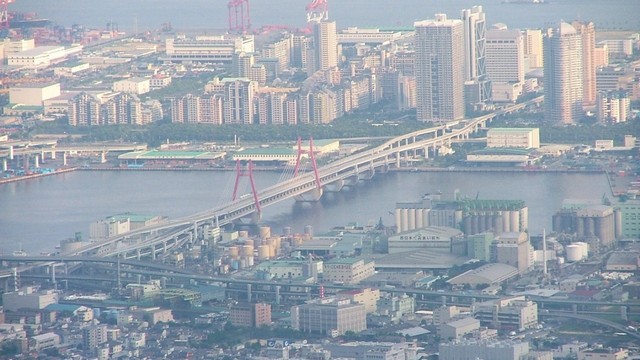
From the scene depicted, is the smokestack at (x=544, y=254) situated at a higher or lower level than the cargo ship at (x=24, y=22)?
lower

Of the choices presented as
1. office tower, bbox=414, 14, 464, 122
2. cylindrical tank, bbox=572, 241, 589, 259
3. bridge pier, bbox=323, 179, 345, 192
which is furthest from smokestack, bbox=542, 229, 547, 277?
office tower, bbox=414, 14, 464, 122

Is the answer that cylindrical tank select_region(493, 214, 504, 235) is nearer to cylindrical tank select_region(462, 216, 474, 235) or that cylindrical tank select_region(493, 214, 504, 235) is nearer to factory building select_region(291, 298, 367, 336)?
cylindrical tank select_region(462, 216, 474, 235)

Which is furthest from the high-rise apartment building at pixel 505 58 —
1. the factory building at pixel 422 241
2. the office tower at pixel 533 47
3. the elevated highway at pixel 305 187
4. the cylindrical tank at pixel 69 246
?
the cylindrical tank at pixel 69 246

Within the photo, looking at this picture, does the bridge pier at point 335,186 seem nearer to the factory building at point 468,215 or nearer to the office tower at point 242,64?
the factory building at point 468,215

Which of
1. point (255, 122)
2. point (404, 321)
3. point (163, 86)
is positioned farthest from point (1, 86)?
point (404, 321)

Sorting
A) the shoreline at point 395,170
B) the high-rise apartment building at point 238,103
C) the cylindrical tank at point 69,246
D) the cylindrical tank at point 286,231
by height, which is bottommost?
the cylindrical tank at point 286,231
